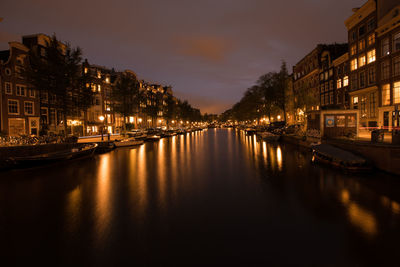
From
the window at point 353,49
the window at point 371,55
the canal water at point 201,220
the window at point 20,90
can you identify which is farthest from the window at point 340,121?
the window at point 20,90

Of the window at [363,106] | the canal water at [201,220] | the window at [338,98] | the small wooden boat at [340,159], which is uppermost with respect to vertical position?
the window at [338,98]

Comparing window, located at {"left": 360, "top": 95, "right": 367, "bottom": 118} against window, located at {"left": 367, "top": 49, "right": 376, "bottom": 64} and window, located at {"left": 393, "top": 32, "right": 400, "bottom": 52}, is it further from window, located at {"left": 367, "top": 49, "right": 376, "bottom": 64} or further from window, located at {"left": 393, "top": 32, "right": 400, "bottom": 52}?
window, located at {"left": 393, "top": 32, "right": 400, "bottom": 52}

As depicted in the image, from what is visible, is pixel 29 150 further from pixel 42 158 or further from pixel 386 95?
pixel 386 95

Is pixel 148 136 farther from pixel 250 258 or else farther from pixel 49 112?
pixel 250 258

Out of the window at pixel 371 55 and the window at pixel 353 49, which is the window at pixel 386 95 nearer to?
the window at pixel 371 55

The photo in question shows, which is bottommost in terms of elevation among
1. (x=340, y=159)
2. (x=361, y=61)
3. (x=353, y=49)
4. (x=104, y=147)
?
(x=340, y=159)

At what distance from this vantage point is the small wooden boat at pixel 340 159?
49.8ft

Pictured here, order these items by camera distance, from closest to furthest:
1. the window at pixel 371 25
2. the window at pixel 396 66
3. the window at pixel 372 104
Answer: the window at pixel 396 66 → the window at pixel 371 25 → the window at pixel 372 104

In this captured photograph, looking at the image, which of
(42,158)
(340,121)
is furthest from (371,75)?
(42,158)

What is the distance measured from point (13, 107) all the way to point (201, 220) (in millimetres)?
41247

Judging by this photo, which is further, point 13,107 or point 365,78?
point 365,78

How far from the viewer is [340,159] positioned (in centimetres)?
1598

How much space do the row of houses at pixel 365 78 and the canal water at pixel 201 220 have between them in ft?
41.0

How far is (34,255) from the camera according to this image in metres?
6.32
